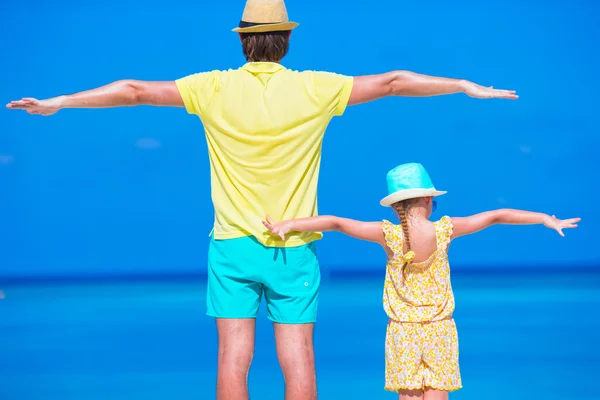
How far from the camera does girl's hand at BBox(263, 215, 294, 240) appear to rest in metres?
2.94

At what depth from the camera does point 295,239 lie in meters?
3.02

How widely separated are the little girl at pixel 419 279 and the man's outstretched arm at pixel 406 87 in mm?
300

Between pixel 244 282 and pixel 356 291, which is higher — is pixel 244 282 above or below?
below

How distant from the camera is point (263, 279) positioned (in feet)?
9.89

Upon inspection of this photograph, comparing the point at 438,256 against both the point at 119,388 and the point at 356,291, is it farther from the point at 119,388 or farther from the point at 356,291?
the point at 356,291

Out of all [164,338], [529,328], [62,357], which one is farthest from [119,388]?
[529,328]

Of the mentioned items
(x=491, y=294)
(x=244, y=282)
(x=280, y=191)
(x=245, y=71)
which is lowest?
(x=244, y=282)

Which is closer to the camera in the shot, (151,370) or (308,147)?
(308,147)

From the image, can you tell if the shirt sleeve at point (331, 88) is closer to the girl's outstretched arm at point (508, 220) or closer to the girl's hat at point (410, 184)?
the girl's hat at point (410, 184)

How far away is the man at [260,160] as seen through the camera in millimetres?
2982

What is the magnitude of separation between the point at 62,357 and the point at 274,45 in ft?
11.9

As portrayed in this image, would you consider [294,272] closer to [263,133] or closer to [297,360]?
[297,360]

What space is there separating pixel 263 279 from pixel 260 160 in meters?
0.33

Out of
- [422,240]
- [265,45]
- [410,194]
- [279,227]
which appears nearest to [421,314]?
[422,240]
